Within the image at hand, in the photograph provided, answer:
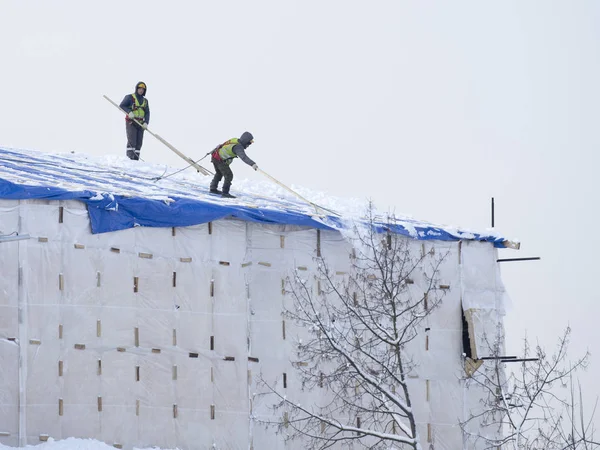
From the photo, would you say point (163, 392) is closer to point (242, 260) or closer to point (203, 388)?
point (203, 388)

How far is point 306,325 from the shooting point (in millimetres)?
19609

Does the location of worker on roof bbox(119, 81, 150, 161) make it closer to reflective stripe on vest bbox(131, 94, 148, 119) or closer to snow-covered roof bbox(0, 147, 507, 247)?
reflective stripe on vest bbox(131, 94, 148, 119)

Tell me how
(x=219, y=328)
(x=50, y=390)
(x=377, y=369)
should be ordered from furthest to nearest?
1. (x=377, y=369)
2. (x=219, y=328)
3. (x=50, y=390)

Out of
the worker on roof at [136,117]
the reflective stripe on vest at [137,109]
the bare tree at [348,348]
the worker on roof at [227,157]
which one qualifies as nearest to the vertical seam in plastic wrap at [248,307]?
the bare tree at [348,348]

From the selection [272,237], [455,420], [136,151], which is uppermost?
[136,151]

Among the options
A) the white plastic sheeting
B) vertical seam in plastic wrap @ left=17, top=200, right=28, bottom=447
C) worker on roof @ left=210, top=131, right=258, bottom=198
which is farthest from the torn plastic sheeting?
worker on roof @ left=210, top=131, right=258, bottom=198

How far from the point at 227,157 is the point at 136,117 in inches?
163

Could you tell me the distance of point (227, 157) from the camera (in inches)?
853

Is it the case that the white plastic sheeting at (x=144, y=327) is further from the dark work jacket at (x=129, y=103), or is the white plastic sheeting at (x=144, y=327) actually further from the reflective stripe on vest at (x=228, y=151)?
the dark work jacket at (x=129, y=103)

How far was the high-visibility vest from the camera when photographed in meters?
21.4

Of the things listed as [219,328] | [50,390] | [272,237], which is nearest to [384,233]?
[272,237]

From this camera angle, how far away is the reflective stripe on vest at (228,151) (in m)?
21.4

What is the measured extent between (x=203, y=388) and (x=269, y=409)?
43.8 inches

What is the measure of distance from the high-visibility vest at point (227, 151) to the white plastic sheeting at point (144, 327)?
211 centimetres
